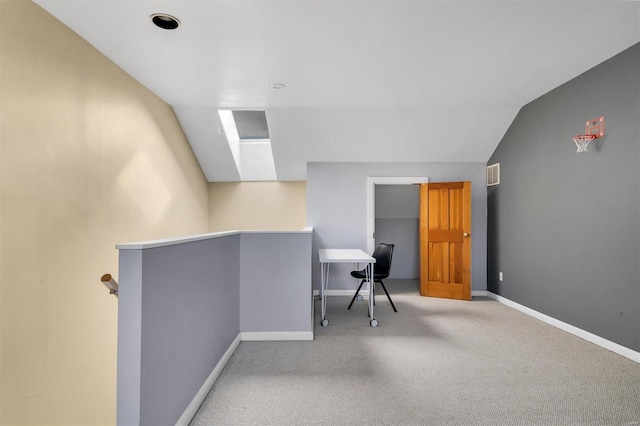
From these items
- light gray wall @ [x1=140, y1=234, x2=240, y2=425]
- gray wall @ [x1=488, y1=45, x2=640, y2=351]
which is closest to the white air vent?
gray wall @ [x1=488, y1=45, x2=640, y2=351]

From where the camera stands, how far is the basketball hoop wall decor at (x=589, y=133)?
3.35m

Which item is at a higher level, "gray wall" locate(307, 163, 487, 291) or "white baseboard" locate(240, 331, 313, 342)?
"gray wall" locate(307, 163, 487, 291)

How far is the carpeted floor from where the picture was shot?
7.06 feet

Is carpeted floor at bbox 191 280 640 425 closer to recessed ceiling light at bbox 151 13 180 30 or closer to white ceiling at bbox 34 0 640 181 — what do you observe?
white ceiling at bbox 34 0 640 181

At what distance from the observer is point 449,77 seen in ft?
11.9

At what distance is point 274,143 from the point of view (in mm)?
5438

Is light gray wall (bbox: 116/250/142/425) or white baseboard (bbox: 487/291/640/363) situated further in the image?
white baseboard (bbox: 487/291/640/363)

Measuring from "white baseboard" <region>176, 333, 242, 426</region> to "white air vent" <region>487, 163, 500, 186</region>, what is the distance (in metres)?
4.49

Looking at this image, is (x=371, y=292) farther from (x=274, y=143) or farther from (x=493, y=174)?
(x=493, y=174)

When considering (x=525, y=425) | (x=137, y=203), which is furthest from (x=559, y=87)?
(x=137, y=203)

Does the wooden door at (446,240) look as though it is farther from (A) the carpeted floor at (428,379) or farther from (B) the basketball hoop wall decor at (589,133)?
(B) the basketball hoop wall decor at (589,133)

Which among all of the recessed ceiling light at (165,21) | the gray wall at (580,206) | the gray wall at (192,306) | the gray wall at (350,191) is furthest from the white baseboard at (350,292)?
the recessed ceiling light at (165,21)

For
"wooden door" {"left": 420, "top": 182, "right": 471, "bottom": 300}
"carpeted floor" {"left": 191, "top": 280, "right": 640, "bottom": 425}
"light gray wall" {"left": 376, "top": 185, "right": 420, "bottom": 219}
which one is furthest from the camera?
"light gray wall" {"left": 376, "top": 185, "right": 420, "bottom": 219}

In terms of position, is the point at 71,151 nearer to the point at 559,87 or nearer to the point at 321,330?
the point at 321,330
